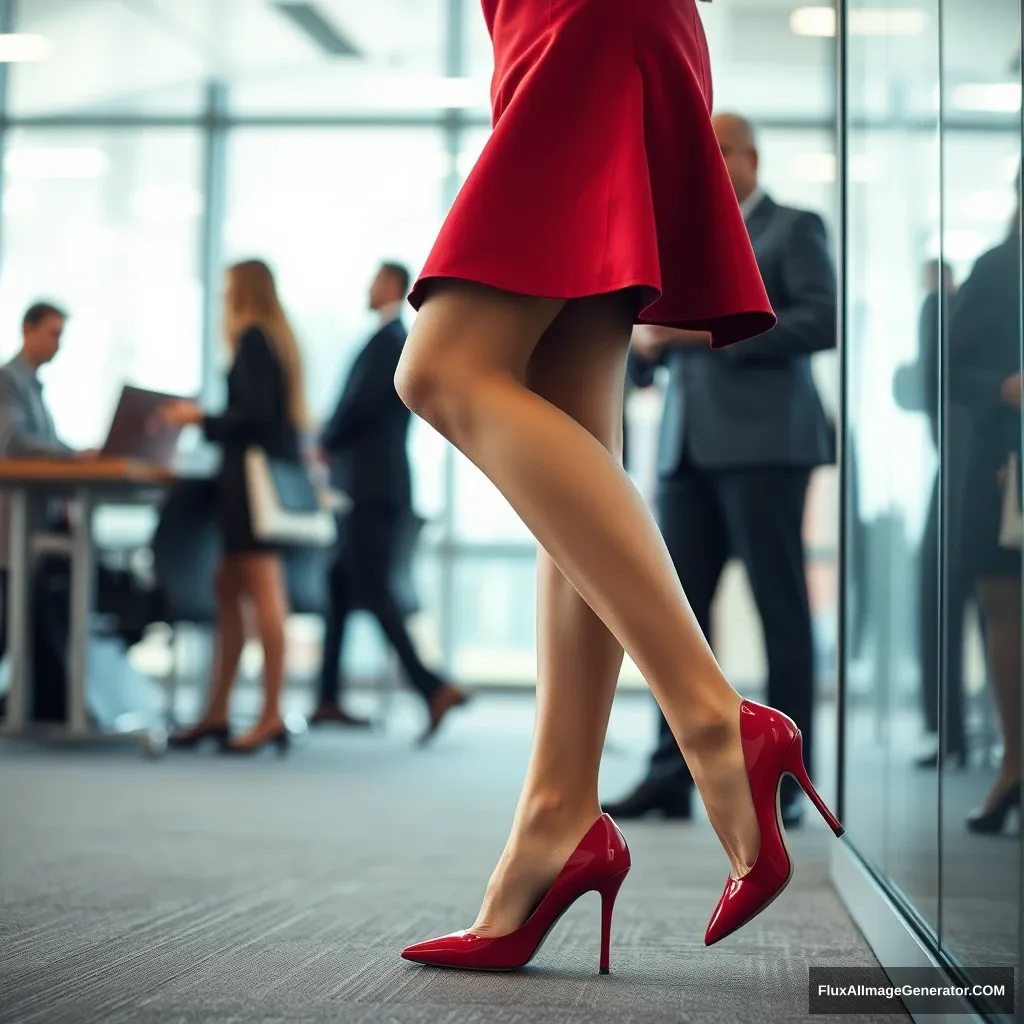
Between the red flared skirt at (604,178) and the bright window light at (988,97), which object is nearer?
the bright window light at (988,97)

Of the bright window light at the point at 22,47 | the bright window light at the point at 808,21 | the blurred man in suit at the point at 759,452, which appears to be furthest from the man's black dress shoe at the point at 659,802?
the bright window light at the point at 22,47

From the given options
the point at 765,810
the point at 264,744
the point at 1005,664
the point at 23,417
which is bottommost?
the point at 264,744

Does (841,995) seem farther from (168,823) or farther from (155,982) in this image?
(168,823)

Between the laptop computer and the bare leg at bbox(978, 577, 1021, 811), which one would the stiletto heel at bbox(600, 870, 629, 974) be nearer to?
the bare leg at bbox(978, 577, 1021, 811)

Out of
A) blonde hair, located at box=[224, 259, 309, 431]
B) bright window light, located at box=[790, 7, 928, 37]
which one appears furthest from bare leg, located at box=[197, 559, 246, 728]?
bright window light, located at box=[790, 7, 928, 37]

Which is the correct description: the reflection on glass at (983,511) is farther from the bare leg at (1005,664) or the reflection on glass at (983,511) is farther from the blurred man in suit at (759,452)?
the blurred man in suit at (759,452)

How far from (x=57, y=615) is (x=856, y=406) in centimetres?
332

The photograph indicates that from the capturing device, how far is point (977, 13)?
109 cm

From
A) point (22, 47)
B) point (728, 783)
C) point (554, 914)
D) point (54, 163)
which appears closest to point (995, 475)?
point (728, 783)

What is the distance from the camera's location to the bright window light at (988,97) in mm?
943

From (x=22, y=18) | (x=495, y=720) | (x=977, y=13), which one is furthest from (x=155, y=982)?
(x=22, y=18)

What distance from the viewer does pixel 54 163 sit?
7340mm

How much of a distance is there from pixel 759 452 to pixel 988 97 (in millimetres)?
1600

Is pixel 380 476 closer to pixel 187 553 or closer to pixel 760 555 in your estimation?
pixel 187 553
